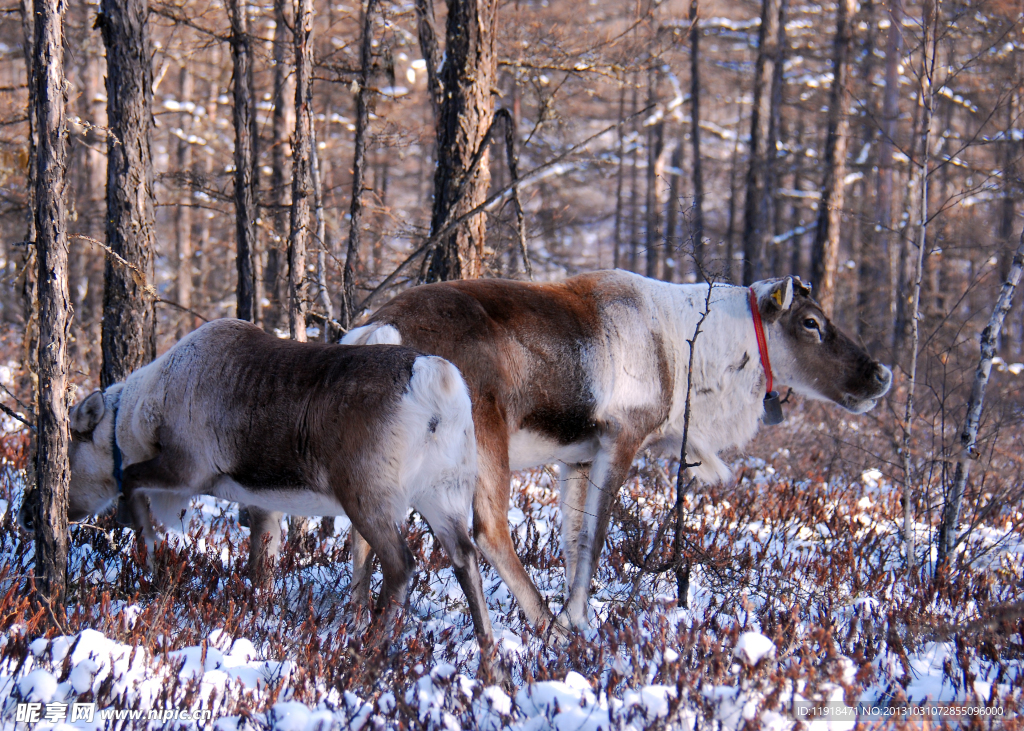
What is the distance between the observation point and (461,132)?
22.2 feet

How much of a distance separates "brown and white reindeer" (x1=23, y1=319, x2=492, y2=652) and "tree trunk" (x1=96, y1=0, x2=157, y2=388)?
0.96 m

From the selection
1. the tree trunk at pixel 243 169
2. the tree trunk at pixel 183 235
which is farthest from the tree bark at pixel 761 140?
the tree trunk at pixel 183 235

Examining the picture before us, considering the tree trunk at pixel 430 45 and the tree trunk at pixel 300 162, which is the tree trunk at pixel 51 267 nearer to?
the tree trunk at pixel 300 162

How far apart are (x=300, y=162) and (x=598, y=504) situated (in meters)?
3.09

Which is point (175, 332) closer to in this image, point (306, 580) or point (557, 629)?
point (306, 580)

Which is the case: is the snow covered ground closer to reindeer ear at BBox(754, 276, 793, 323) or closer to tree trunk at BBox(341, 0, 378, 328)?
reindeer ear at BBox(754, 276, 793, 323)

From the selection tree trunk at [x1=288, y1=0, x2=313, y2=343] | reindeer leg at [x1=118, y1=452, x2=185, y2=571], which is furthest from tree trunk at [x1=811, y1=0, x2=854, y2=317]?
reindeer leg at [x1=118, y1=452, x2=185, y2=571]

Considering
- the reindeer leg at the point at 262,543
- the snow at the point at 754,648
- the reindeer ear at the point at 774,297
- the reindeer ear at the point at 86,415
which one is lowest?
the reindeer leg at the point at 262,543

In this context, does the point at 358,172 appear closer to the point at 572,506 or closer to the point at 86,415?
the point at 86,415

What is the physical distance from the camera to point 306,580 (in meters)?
4.63

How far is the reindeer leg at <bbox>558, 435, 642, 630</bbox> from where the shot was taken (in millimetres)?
4355

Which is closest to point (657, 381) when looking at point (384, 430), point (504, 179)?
point (384, 430)

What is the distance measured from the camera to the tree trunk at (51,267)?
333cm

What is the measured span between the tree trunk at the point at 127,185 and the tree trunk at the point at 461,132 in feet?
7.73
